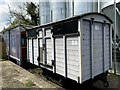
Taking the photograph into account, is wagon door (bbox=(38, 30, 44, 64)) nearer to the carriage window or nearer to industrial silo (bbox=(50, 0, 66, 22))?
the carriage window

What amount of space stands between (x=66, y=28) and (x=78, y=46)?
796 millimetres

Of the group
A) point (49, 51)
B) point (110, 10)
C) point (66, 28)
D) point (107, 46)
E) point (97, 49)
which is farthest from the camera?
point (110, 10)

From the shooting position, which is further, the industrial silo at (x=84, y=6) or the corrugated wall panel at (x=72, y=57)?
the industrial silo at (x=84, y=6)

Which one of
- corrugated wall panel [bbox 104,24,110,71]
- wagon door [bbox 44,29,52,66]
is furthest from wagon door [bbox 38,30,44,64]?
corrugated wall panel [bbox 104,24,110,71]

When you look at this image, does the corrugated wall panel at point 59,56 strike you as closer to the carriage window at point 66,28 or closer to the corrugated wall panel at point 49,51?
the carriage window at point 66,28

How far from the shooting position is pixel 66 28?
334 cm

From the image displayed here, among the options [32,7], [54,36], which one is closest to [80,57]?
[54,36]

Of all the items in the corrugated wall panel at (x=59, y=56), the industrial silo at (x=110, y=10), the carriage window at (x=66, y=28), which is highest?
the industrial silo at (x=110, y=10)

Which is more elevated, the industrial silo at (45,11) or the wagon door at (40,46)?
the industrial silo at (45,11)

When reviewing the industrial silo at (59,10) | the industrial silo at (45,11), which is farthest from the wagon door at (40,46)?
the industrial silo at (45,11)

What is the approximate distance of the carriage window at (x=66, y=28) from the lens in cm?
303

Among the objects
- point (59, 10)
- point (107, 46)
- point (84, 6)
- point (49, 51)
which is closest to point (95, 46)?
point (107, 46)

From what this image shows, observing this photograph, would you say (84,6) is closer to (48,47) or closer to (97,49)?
(48,47)

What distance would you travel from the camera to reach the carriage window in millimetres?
3027
